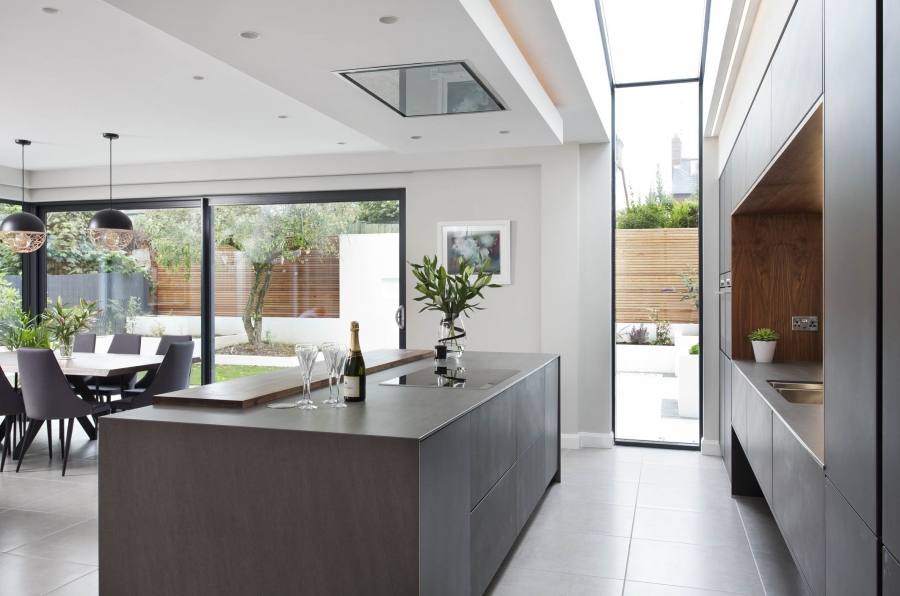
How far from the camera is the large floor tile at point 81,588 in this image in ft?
10.1

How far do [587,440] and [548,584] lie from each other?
2948mm

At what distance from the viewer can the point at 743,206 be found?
4059 millimetres

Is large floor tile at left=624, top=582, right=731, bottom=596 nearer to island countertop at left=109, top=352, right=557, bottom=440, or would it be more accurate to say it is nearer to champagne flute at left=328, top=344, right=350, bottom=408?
island countertop at left=109, top=352, right=557, bottom=440

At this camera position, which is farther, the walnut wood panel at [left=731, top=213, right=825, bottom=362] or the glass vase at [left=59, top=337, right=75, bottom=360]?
the glass vase at [left=59, top=337, right=75, bottom=360]

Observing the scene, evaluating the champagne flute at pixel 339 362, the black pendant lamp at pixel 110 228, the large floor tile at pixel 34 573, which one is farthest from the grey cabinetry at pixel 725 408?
the black pendant lamp at pixel 110 228

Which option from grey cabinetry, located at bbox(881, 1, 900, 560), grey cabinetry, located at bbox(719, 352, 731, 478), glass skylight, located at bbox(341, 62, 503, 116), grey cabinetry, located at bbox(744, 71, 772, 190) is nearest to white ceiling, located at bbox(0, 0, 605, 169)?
glass skylight, located at bbox(341, 62, 503, 116)

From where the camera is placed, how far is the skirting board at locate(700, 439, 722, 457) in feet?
18.6

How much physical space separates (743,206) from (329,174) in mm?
4056

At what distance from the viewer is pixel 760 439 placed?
10.1 ft

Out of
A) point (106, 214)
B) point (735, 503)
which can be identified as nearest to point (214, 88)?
point (106, 214)

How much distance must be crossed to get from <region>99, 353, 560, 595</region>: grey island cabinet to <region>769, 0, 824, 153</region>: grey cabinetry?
1.44 m

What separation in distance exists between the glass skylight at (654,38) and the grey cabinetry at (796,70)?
2.07 m

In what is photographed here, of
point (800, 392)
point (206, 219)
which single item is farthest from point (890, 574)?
point (206, 219)

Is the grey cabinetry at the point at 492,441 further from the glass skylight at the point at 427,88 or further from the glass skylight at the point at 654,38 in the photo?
the glass skylight at the point at 654,38
